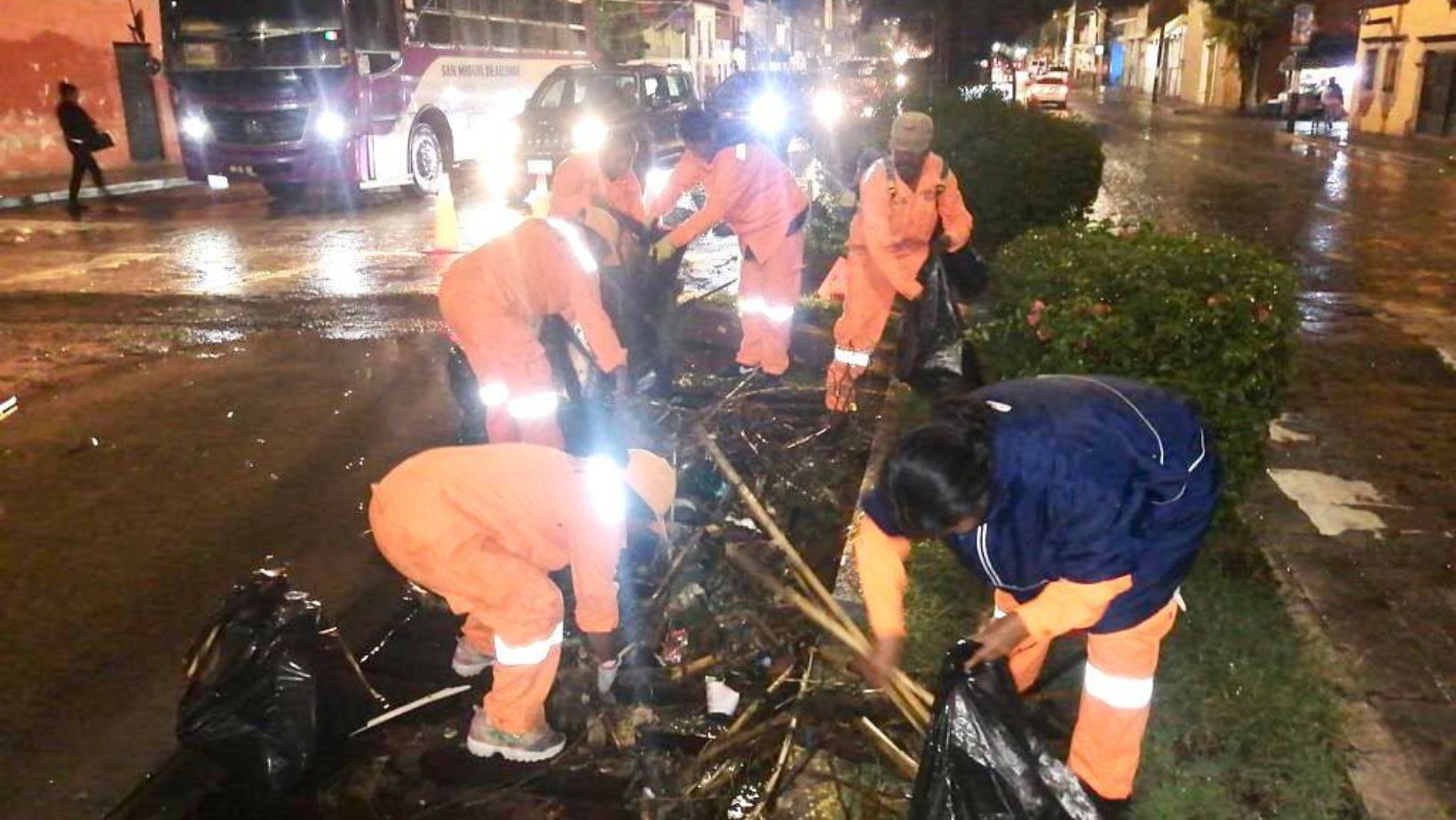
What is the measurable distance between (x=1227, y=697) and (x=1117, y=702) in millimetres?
820

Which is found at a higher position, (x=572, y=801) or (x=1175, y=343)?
(x=1175, y=343)

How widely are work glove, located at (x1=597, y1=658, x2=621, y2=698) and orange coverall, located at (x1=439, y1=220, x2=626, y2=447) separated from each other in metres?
1.25

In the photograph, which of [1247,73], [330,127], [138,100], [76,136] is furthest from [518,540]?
[1247,73]

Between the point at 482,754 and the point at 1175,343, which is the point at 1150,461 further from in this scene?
the point at 482,754

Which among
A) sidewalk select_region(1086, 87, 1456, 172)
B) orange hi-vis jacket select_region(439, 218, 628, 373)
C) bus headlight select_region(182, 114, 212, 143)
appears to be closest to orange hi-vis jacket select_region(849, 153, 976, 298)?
orange hi-vis jacket select_region(439, 218, 628, 373)

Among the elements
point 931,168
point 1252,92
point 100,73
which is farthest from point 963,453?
point 1252,92

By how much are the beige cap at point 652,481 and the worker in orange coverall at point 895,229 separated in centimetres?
256

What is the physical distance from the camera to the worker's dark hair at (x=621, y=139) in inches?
241

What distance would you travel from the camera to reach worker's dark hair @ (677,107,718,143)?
655 cm

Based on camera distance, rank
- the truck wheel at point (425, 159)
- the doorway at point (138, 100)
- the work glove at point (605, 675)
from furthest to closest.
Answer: the doorway at point (138, 100) < the truck wheel at point (425, 159) < the work glove at point (605, 675)

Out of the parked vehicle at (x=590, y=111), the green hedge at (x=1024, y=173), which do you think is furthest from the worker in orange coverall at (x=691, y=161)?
the parked vehicle at (x=590, y=111)

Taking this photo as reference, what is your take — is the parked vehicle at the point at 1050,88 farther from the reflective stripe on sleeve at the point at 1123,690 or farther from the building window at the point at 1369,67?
the reflective stripe on sleeve at the point at 1123,690

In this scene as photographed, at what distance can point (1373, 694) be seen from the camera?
3.38 metres

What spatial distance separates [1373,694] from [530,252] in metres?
3.16
